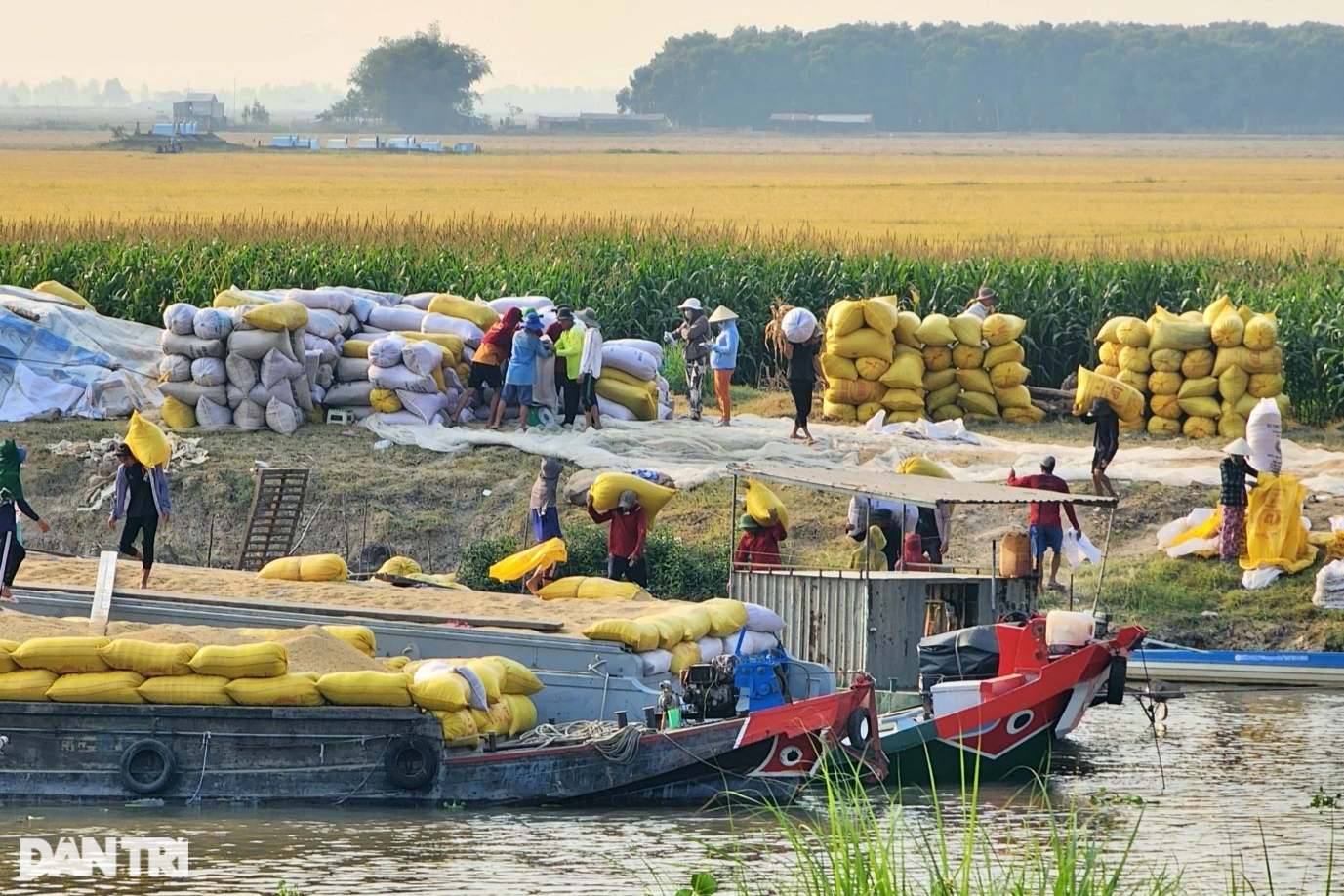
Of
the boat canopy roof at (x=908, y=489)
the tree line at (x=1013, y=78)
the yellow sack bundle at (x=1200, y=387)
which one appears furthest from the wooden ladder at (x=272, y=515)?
the tree line at (x=1013, y=78)

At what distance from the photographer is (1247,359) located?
26031 mm

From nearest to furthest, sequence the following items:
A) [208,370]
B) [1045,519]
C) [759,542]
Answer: [759,542] < [1045,519] < [208,370]

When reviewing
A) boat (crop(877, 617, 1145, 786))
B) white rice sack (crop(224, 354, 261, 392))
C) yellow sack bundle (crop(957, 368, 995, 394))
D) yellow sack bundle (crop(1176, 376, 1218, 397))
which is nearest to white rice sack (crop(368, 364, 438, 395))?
white rice sack (crop(224, 354, 261, 392))

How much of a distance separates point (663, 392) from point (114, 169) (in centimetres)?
Result: 6385

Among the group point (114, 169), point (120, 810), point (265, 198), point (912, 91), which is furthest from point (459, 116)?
point (120, 810)

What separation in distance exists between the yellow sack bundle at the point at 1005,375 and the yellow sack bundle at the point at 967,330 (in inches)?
16.1

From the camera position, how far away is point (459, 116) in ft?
549

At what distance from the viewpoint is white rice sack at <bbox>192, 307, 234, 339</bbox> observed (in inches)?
943

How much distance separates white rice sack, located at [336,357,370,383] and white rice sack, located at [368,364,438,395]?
384 mm

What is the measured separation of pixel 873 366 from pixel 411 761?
13458 millimetres

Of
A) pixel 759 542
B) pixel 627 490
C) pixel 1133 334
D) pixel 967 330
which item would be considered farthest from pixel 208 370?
pixel 1133 334

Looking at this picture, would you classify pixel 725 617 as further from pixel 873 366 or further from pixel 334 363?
pixel 873 366

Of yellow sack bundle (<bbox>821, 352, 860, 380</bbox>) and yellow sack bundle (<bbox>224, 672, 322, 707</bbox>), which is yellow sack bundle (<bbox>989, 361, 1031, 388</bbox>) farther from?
yellow sack bundle (<bbox>224, 672, 322, 707</bbox>)

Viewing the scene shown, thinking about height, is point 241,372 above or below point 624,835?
above
